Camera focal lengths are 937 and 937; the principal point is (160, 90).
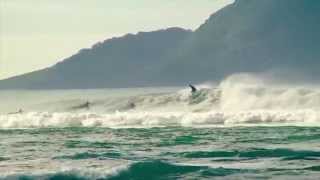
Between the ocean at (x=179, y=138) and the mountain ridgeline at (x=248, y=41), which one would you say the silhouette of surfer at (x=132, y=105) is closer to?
the ocean at (x=179, y=138)

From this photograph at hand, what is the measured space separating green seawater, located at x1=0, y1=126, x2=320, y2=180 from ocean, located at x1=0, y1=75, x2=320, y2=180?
0.05 metres

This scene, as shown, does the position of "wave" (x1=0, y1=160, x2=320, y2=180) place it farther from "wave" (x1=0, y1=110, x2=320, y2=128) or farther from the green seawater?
"wave" (x1=0, y1=110, x2=320, y2=128)

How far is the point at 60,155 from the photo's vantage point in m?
54.7

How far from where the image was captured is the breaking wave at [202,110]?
9988 cm

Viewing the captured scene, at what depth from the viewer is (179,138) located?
69688mm

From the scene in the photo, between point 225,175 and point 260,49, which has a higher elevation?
point 260,49

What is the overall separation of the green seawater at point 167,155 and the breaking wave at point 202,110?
70.2ft

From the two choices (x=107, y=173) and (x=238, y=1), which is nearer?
(x=107, y=173)

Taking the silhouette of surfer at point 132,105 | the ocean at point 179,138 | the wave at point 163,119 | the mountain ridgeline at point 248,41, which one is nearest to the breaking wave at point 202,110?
the wave at point 163,119

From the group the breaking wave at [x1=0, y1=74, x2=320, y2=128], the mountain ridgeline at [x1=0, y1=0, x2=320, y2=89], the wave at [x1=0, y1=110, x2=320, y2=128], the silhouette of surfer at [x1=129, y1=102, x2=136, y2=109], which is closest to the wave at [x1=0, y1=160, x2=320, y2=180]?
the breaking wave at [x1=0, y1=74, x2=320, y2=128]

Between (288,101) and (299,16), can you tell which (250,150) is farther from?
(299,16)

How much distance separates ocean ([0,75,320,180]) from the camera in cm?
4500

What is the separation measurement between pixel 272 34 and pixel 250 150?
434 feet

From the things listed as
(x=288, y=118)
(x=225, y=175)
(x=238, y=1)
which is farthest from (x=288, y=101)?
(x=238, y=1)
